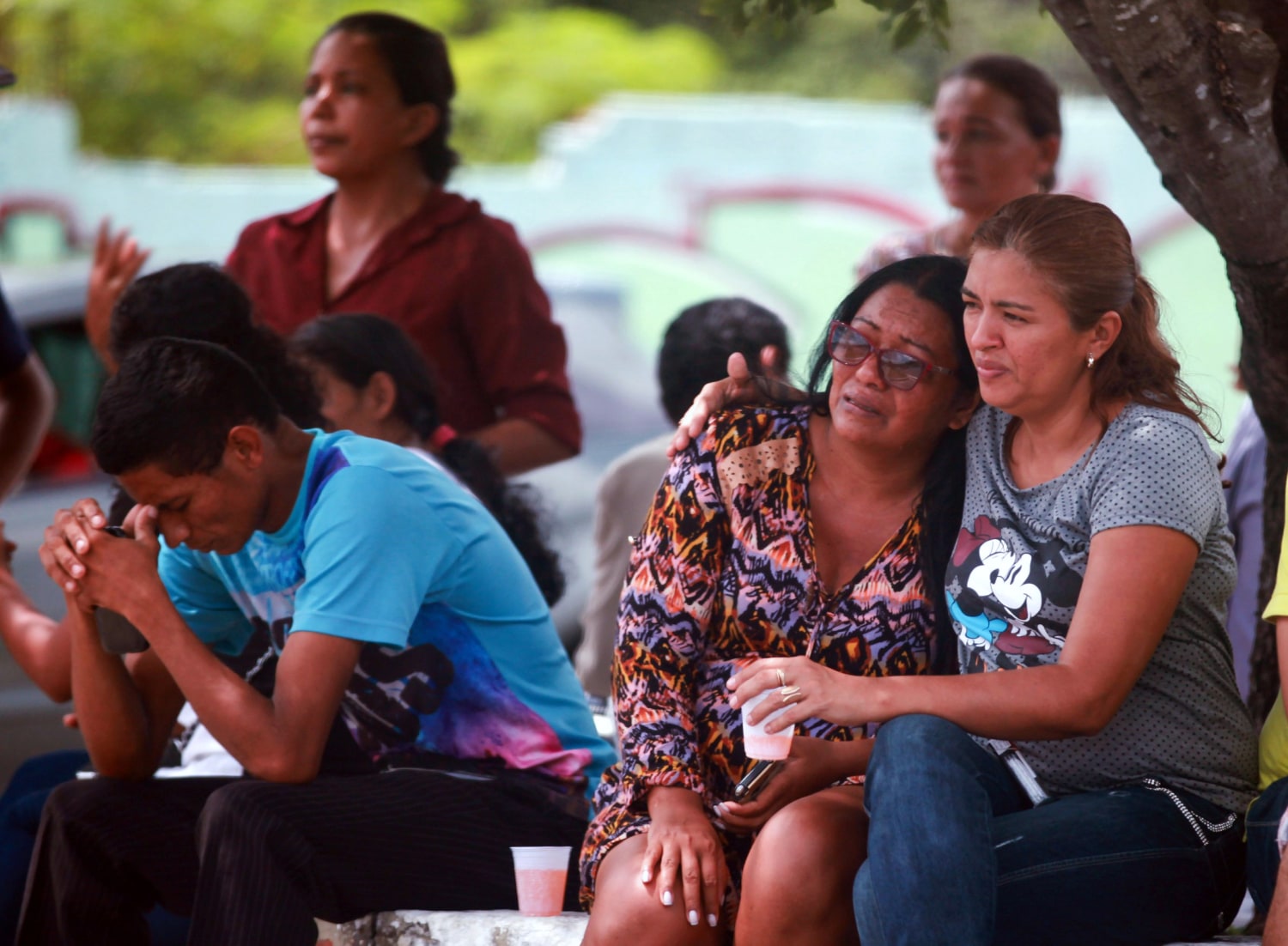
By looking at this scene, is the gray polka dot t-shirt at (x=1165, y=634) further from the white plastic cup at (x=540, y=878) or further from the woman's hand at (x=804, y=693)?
the white plastic cup at (x=540, y=878)

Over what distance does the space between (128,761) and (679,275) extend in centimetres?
1333

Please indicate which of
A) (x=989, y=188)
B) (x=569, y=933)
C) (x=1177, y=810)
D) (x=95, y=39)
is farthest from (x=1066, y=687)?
(x=95, y=39)

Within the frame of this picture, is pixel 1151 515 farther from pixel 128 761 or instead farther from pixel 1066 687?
pixel 128 761

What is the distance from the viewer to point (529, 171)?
1706 centimetres

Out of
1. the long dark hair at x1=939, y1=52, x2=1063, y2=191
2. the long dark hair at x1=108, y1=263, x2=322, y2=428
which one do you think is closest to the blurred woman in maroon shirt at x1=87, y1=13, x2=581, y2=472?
the long dark hair at x1=108, y1=263, x2=322, y2=428

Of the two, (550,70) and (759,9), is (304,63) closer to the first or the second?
(550,70)

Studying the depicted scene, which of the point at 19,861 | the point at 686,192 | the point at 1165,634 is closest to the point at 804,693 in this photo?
the point at 1165,634

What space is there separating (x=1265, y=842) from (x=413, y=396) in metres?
2.19

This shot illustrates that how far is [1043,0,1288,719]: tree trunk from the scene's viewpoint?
2721 millimetres

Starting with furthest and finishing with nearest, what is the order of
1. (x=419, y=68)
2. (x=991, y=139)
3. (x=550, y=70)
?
(x=550, y=70), (x=991, y=139), (x=419, y=68)

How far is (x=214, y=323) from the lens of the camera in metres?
3.53

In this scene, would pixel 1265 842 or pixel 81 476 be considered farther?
pixel 81 476

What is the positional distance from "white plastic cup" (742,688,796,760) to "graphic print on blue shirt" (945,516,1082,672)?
0.37 m

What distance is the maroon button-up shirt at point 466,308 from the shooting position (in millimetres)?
4316
